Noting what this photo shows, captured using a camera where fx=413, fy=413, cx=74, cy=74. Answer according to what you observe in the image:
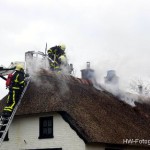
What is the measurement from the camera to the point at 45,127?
19141 millimetres

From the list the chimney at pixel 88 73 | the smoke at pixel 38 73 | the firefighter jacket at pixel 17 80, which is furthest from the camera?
the chimney at pixel 88 73

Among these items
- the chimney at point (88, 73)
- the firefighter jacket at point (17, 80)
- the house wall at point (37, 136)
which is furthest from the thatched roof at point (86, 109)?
Answer: the chimney at point (88, 73)

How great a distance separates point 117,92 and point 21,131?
789cm

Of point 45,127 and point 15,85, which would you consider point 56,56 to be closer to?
point 15,85

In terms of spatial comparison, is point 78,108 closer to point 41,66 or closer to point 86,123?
point 86,123

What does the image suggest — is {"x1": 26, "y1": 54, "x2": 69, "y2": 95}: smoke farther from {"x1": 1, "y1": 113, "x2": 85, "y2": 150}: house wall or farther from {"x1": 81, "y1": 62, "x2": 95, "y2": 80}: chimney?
{"x1": 81, "y1": 62, "x2": 95, "y2": 80}: chimney

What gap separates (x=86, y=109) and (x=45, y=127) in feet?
6.89

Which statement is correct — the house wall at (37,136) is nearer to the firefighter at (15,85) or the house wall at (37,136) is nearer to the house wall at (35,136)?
the house wall at (35,136)

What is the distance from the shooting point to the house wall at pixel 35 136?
18.1 meters

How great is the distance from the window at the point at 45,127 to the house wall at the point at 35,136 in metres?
0.19

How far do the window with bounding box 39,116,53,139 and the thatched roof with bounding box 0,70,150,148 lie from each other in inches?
27.3

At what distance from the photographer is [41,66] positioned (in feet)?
71.8

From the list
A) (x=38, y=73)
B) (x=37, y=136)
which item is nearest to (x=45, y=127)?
(x=37, y=136)

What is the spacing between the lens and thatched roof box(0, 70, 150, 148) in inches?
713
